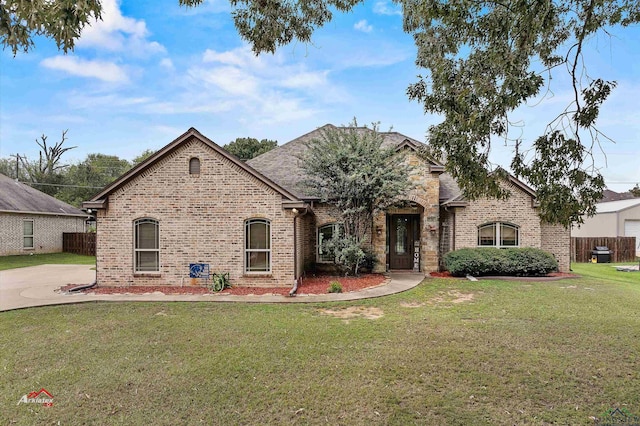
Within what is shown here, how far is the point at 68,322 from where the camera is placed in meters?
7.41

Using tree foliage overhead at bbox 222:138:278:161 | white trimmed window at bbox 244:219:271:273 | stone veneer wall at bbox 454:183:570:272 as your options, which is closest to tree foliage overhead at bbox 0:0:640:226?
white trimmed window at bbox 244:219:271:273

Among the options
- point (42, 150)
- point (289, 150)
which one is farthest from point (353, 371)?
point (42, 150)

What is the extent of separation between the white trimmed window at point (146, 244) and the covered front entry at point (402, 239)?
946cm

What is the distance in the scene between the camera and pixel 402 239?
15.1m

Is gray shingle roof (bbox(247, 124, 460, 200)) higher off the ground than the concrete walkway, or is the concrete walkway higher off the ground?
gray shingle roof (bbox(247, 124, 460, 200))

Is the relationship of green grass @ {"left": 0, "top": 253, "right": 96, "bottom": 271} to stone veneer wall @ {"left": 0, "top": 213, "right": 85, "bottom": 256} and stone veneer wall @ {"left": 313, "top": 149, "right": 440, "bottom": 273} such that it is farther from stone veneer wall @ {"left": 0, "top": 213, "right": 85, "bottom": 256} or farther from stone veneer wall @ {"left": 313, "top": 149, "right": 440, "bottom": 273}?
stone veneer wall @ {"left": 313, "top": 149, "right": 440, "bottom": 273}

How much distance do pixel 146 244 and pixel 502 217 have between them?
1384 cm

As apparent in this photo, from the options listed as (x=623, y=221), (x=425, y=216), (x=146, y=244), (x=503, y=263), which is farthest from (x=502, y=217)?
(x=623, y=221)

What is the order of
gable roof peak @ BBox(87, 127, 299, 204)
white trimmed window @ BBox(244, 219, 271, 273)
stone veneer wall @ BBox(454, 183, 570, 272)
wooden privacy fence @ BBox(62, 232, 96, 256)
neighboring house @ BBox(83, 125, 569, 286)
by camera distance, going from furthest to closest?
1. wooden privacy fence @ BBox(62, 232, 96, 256)
2. stone veneer wall @ BBox(454, 183, 570, 272)
3. white trimmed window @ BBox(244, 219, 271, 273)
4. neighboring house @ BBox(83, 125, 569, 286)
5. gable roof peak @ BBox(87, 127, 299, 204)

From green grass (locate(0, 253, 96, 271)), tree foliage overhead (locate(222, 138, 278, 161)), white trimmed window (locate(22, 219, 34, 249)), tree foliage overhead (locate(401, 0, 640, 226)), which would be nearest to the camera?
tree foliage overhead (locate(401, 0, 640, 226))

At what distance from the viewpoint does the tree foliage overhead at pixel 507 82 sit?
17.1 feet

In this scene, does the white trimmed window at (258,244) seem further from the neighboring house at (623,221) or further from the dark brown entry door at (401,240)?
the neighboring house at (623,221)

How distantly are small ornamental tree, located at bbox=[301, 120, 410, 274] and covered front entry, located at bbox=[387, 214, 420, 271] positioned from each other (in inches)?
107

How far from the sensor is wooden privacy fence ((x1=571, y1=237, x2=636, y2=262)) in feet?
67.8
